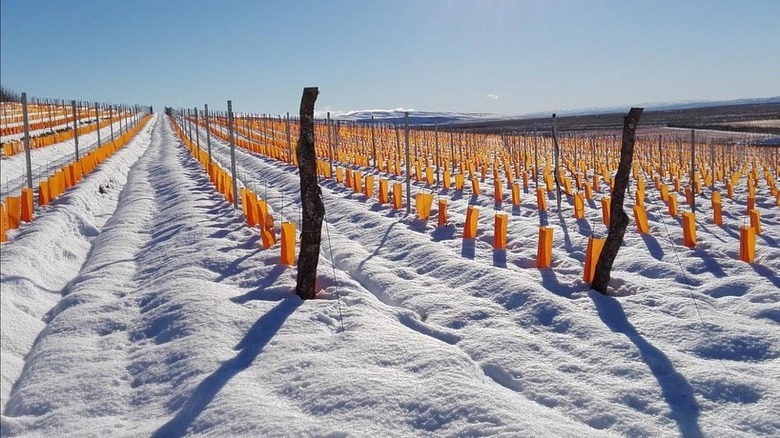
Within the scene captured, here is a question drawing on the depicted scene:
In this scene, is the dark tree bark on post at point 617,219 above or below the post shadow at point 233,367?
above

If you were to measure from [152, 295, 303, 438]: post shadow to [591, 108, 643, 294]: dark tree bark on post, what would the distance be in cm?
295

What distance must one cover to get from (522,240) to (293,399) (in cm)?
569

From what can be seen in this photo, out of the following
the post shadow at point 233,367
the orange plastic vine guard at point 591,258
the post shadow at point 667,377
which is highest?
the orange plastic vine guard at point 591,258

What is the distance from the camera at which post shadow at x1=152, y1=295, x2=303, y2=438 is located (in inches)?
147

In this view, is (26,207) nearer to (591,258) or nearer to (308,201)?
(308,201)

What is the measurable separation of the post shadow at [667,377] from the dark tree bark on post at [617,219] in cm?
60

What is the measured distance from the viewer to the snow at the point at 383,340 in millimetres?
3836

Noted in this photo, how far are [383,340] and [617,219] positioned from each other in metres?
2.87

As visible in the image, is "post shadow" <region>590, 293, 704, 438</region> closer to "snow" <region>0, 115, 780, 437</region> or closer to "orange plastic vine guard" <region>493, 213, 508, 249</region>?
"snow" <region>0, 115, 780, 437</region>

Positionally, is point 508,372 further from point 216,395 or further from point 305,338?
point 216,395

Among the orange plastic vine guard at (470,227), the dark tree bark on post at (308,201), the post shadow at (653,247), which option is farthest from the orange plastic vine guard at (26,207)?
the post shadow at (653,247)

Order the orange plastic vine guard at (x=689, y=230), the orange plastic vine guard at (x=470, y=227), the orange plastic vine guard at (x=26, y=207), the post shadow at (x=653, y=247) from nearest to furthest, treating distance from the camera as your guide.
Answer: the post shadow at (x=653, y=247), the orange plastic vine guard at (x=689, y=230), the orange plastic vine guard at (x=26, y=207), the orange plastic vine guard at (x=470, y=227)

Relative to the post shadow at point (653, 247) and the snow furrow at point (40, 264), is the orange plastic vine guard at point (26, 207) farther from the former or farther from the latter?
the post shadow at point (653, 247)

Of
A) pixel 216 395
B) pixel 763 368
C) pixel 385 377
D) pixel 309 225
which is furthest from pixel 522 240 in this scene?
pixel 216 395
